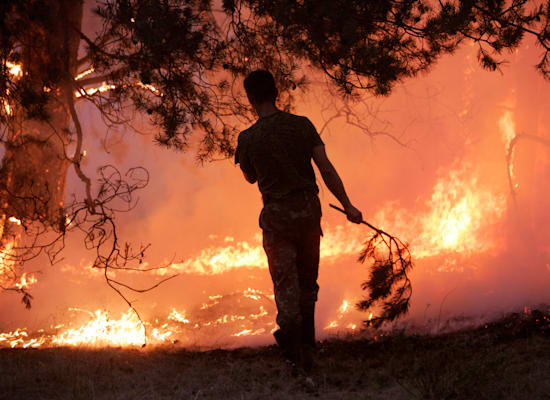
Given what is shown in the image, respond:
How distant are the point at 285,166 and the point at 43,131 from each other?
3.87m

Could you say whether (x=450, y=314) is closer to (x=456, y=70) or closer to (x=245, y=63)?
(x=245, y=63)

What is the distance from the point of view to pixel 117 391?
338cm

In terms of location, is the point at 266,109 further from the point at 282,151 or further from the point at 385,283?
the point at 385,283

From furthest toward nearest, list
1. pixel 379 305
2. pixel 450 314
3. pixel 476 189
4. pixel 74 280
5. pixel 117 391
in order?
pixel 476 189, pixel 74 280, pixel 450 314, pixel 379 305, pixel 117 391

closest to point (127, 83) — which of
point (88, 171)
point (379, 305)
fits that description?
point (379, 305)

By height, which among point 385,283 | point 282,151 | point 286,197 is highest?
point 282,151

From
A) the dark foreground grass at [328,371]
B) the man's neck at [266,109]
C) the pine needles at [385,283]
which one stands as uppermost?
the man's neck at [266,109]

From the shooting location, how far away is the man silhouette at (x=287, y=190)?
11.2ft

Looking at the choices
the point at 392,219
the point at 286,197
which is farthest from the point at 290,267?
the point at 392,219

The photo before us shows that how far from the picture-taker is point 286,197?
3.44m

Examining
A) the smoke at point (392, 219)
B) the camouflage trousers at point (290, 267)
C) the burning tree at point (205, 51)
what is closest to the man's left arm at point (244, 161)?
the camouflage trousers at point (290, 267)

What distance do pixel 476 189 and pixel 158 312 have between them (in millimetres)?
5602

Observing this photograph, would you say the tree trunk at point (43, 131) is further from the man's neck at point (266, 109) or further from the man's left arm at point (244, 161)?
the man's neck at point (266, 109)

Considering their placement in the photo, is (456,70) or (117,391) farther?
(456,70)
